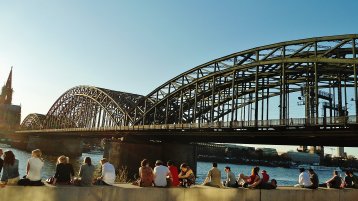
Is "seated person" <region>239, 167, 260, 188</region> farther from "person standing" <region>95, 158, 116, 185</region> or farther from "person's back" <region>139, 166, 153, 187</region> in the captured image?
"person standing" <region>95, 158, 116, 185</region>

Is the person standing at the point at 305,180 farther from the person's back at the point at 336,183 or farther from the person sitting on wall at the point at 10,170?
the person sitting on wall at the point at 10,170

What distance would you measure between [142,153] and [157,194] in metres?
47.8

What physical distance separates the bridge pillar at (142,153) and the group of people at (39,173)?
4310cm

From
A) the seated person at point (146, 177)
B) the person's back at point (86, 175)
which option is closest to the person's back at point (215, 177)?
A: the seated person at point (146, 177)

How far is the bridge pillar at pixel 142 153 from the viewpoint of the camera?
56.5 meters

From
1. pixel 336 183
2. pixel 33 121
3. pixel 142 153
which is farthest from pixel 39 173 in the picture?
pixel 33 121

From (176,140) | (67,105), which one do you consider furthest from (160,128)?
(67,105)

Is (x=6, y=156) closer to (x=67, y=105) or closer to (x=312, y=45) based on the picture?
(x=312, y=45)

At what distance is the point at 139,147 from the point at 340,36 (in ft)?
119

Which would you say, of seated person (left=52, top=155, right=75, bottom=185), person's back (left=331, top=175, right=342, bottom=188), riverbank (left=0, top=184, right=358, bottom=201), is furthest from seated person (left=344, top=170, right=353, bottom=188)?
seated person (left=52, top=155, right=75, bottom=185)

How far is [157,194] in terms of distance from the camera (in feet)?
39.7

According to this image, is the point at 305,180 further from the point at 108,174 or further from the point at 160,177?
the point at 108,174

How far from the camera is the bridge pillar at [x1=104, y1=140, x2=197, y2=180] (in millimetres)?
56531

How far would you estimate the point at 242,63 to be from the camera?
49.2 metres
